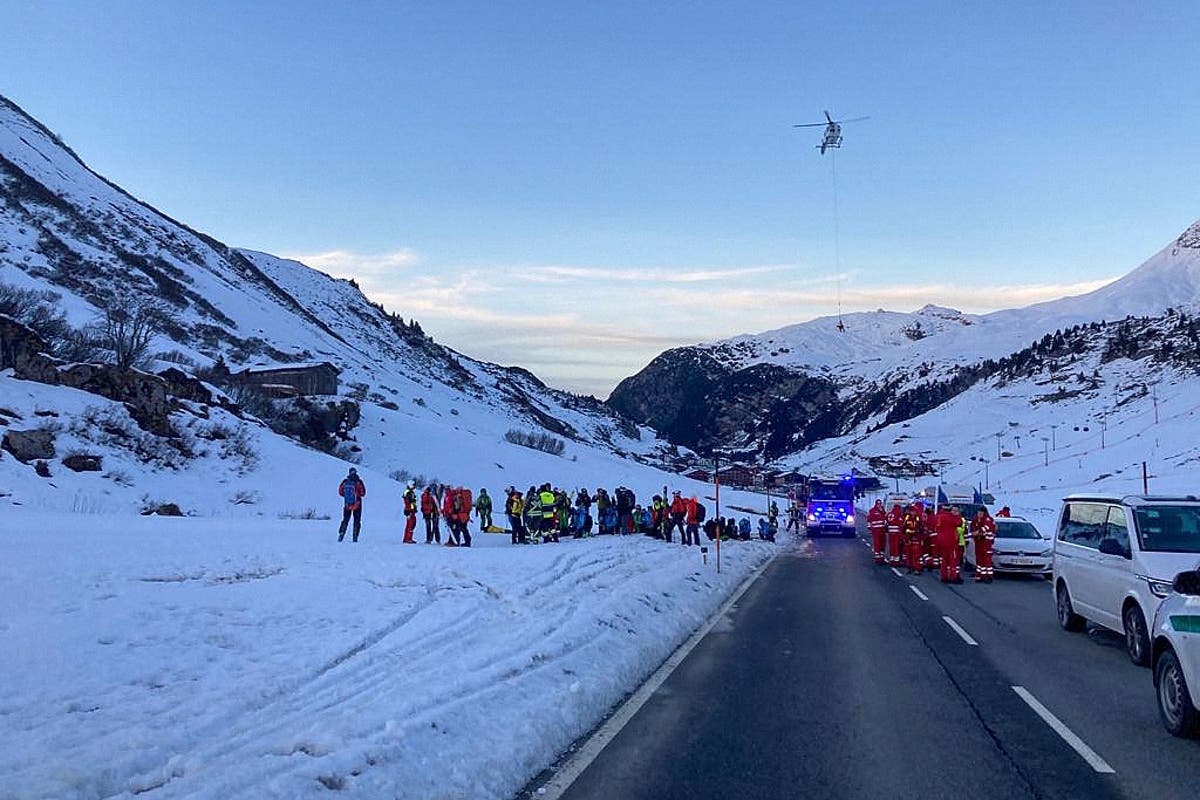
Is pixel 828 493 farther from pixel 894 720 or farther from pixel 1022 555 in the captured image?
pixel 894 720

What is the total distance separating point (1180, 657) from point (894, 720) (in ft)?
7.28

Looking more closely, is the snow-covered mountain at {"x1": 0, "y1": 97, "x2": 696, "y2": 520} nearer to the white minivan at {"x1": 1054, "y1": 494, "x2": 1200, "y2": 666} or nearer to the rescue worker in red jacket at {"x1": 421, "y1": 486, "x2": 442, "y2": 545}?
the rescue worker in red jacket at {"x1": 421, "y1": 486, "x2": 442, "y2": 545}

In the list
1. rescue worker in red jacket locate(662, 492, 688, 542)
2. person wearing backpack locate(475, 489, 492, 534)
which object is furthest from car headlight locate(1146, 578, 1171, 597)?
rescue worker in red jacket locate(662, 492, 688, 542)

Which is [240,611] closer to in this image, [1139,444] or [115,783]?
[115,783]

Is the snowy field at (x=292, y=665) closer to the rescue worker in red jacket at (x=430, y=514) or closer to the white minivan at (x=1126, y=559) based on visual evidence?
the white minivan at (x=1126, y=559)

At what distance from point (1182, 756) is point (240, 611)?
914 cm

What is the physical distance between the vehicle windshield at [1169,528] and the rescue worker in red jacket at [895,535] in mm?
13993

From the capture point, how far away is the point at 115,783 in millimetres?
5383

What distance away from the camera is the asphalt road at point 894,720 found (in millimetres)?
6152

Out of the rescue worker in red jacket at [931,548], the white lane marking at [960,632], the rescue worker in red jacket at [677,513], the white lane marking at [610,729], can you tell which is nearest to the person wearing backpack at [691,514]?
the rescue worker in red jacket at [677,513]

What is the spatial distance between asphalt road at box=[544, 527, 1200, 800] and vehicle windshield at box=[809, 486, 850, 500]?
101 feet

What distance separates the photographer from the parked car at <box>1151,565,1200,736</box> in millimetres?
6841

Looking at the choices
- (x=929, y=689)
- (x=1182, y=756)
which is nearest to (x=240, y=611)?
(x=929, y=689)

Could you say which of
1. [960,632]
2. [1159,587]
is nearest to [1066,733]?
[1159,587]
